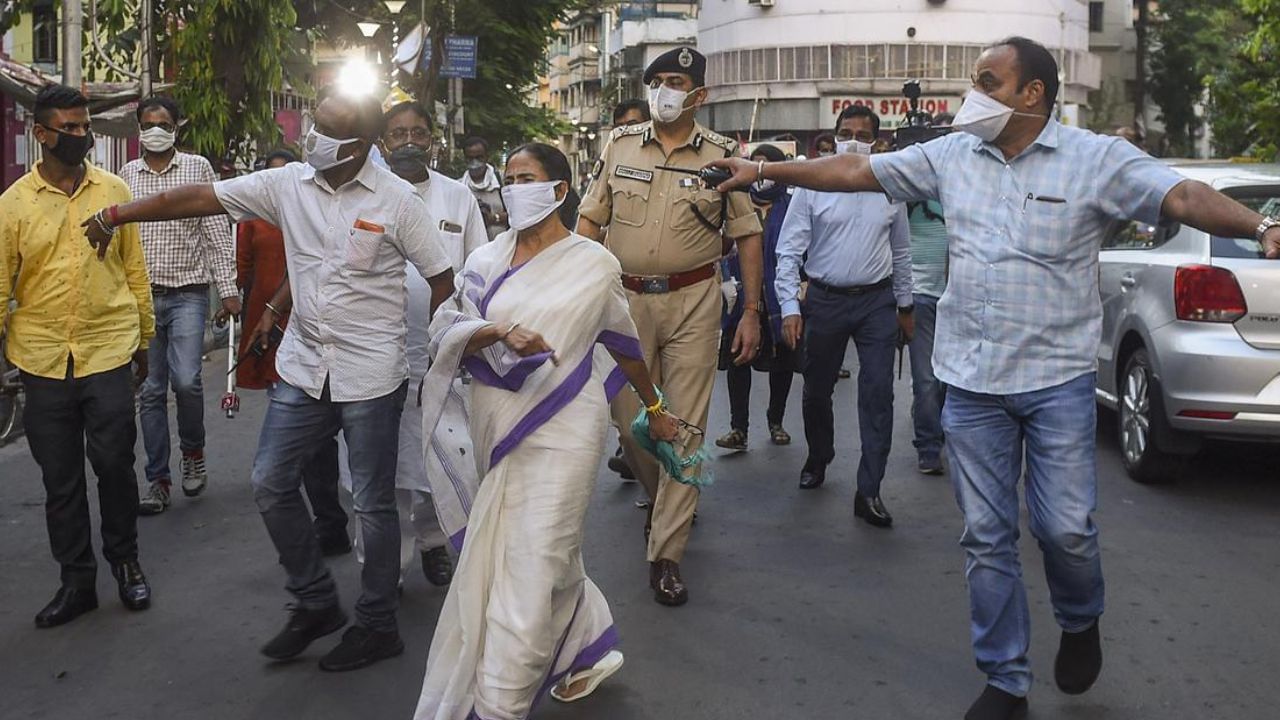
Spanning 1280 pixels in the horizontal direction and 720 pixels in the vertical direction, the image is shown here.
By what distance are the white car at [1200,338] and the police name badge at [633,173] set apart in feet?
10.3

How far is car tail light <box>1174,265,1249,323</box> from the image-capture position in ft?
26.6

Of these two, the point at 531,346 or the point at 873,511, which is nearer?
the point at 531,346

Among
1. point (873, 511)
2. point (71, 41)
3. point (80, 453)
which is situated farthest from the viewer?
point (71, 41)

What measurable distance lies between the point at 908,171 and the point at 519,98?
31611 millimetres

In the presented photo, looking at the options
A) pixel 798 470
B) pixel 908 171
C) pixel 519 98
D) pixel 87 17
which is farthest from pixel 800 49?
pixel 908 171

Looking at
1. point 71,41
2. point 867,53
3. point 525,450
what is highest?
point 867,53

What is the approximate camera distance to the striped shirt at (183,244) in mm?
8227

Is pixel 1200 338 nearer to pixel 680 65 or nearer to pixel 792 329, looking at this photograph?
pixel 792 329

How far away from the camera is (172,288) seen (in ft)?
27.1

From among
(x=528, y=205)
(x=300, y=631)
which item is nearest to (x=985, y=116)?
(x=528, y=205)

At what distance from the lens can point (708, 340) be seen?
673cm

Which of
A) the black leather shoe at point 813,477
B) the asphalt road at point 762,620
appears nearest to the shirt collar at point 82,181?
the asphalt road at point 762,620

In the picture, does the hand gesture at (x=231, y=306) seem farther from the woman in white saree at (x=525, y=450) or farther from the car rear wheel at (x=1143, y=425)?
the car rear wheel at (x=1143, y=425)

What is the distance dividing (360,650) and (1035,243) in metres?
2.63
